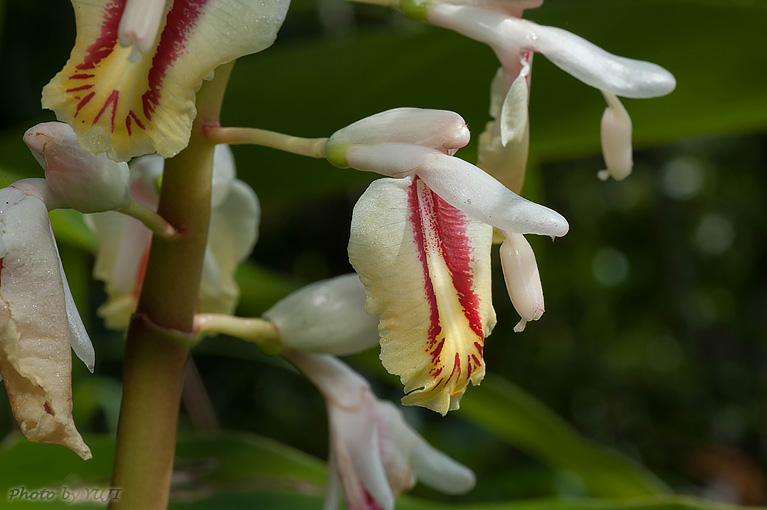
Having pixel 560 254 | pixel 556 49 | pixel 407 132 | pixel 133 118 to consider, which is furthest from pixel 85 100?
pixel 560 254

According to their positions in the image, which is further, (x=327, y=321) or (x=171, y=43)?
(x=327, y=321)

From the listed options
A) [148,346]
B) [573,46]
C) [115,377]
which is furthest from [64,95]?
[115,377]

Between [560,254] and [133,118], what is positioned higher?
[133,118]

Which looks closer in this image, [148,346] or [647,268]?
[148,346]

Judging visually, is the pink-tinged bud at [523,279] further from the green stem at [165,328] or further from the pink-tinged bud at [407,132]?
the green stem at [165,328]

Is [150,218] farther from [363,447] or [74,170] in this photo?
[363,447]

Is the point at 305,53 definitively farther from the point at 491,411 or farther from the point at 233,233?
the point at 491,411

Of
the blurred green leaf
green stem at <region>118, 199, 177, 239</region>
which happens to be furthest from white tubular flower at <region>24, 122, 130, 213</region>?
the blurred green leaf
